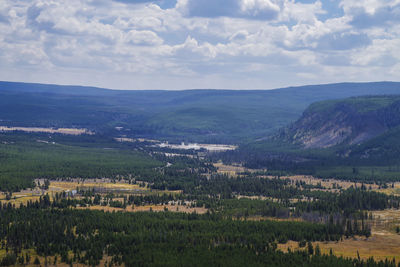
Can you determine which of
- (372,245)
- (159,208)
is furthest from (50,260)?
(372,245)

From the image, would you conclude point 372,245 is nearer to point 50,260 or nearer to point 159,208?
point 159,208

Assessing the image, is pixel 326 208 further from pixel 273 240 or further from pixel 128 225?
pixel 128 225

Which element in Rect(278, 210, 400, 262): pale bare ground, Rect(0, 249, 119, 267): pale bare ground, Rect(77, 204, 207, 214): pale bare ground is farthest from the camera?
Rect(77, 204, 207, 214): pale bare ground

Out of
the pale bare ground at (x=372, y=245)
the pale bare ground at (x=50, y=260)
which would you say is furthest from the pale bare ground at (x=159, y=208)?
the pale bare ground at (x=50, y=260)

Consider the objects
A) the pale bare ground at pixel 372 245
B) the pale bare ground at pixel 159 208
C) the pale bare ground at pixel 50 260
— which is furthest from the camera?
the pale bare ground at pixel 159 208

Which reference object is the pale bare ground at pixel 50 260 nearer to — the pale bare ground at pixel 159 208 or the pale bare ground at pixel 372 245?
the pale bare ground at pixel 372 245

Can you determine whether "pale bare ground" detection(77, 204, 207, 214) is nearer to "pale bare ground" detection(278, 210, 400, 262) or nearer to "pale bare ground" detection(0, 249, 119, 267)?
"pale bare ground" detection(278, 210, 400, 262)

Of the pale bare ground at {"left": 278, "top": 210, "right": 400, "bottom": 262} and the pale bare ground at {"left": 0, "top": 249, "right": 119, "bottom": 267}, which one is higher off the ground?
the pale bare ground at {"left": 278, "top": 210, "right": 400, "bottom": 262}

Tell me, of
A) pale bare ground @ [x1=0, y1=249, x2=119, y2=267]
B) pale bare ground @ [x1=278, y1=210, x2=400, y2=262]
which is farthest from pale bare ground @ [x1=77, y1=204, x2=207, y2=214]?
pale bare ground @ [x1=0, y1=249, x2=119, y2=267]
